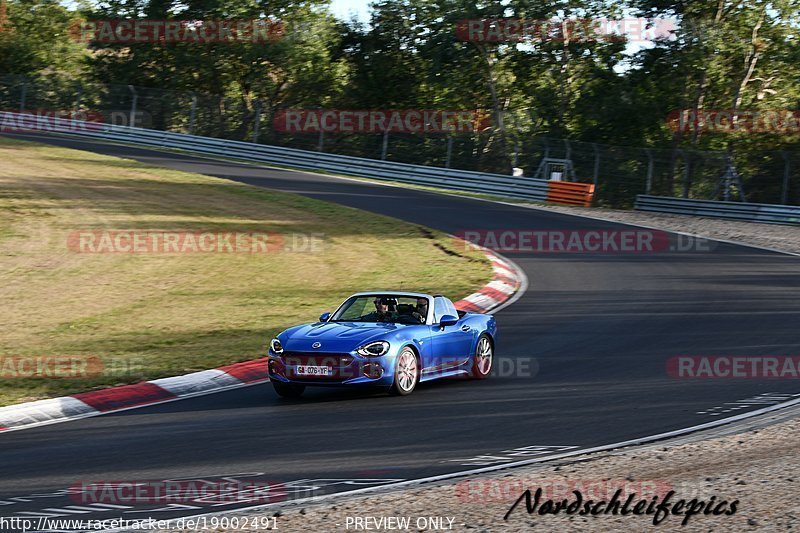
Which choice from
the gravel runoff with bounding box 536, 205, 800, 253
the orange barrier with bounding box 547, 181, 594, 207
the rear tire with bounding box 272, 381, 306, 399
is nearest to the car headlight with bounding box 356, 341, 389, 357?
the rear tire with bounding box 272, 381, 306, 399

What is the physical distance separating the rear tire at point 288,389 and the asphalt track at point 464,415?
190 millimetres

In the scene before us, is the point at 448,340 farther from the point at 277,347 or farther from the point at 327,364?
the point at 277,347

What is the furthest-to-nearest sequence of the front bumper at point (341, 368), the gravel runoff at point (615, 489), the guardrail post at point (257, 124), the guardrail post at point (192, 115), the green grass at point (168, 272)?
1. the guardrail post at point (192, 115)
2. the guardrail post at point (257, 124)
3. the green grass at point (168, 272)
4. the front bumper at point (341, 368)
5. the gravel runoff at point (615, 489)

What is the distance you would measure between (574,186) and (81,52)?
3054 cm

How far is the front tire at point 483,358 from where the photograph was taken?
12055 millimetres

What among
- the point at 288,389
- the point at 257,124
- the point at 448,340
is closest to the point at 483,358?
the point at 448,340

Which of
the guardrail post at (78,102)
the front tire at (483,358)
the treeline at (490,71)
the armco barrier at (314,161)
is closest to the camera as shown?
the front tire at (483,358)

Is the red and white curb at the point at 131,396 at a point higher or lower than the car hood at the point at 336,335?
lower

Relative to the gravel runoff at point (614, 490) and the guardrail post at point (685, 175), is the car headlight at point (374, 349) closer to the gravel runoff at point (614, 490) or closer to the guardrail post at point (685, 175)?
the gravel runoff at point (614, 490)

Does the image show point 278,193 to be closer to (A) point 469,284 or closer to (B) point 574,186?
(B) point 574,186

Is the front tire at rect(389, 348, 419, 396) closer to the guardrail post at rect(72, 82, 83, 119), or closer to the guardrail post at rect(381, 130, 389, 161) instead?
the guardrail post at rect(381, 130, 389, 161)

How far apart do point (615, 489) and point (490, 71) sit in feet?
125

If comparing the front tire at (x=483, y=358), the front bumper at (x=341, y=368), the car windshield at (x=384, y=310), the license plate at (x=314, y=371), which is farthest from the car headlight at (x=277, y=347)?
the front tire at (x=483, y=358)

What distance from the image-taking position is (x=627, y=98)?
4166 centimetres
